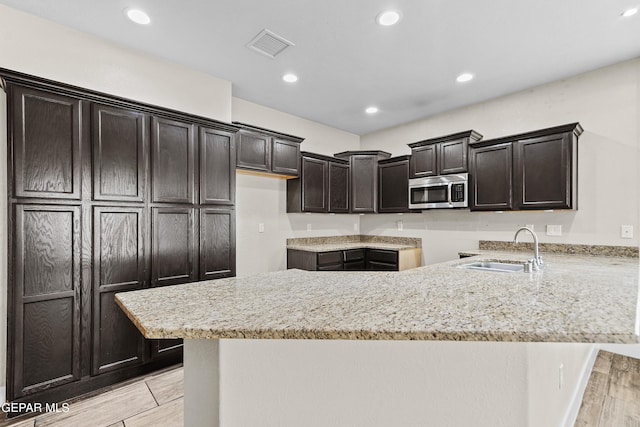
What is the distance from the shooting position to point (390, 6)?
2.23 m

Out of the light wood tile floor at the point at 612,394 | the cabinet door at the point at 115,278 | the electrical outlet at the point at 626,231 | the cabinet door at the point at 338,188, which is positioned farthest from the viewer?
the cabinet door at the point at 338,188

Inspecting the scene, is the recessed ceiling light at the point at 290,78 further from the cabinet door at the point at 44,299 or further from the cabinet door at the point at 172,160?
the cabinet door at the point at 44,299

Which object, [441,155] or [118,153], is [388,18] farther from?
[118,153]

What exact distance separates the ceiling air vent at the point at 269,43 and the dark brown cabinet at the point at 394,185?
2.41 meters

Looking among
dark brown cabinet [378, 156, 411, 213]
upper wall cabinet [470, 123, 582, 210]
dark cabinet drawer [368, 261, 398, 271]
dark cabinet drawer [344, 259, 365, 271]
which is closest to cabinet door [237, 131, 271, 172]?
dark cabinet drawer [344, 259, 365, 271]

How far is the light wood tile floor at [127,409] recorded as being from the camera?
200 cm

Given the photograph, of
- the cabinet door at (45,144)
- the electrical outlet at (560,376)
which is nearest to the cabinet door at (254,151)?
the cabinet door at (45,144)

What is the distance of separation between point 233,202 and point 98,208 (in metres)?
1.15

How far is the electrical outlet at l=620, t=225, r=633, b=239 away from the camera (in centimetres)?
293

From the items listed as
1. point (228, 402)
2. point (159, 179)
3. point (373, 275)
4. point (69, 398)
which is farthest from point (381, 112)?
point (69, 398)

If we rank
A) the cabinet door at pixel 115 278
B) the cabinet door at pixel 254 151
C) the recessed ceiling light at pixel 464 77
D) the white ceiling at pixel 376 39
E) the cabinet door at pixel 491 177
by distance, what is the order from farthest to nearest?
the cabinet door at pixel 254 151, the cabinet door at pixel 491 177, the recessed ceiling light at pixel 464 77, the cabinet door at pixel 115 278, the white ceiling at pixel 376 39

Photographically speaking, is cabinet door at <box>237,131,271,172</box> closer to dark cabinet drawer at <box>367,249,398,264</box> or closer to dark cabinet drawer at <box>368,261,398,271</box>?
dark cabinet drawer at <box>367,249,398,264</box>

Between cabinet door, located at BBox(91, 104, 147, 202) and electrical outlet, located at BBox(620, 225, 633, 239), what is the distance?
450 centimetres

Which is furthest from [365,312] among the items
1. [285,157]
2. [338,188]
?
[338,188]
